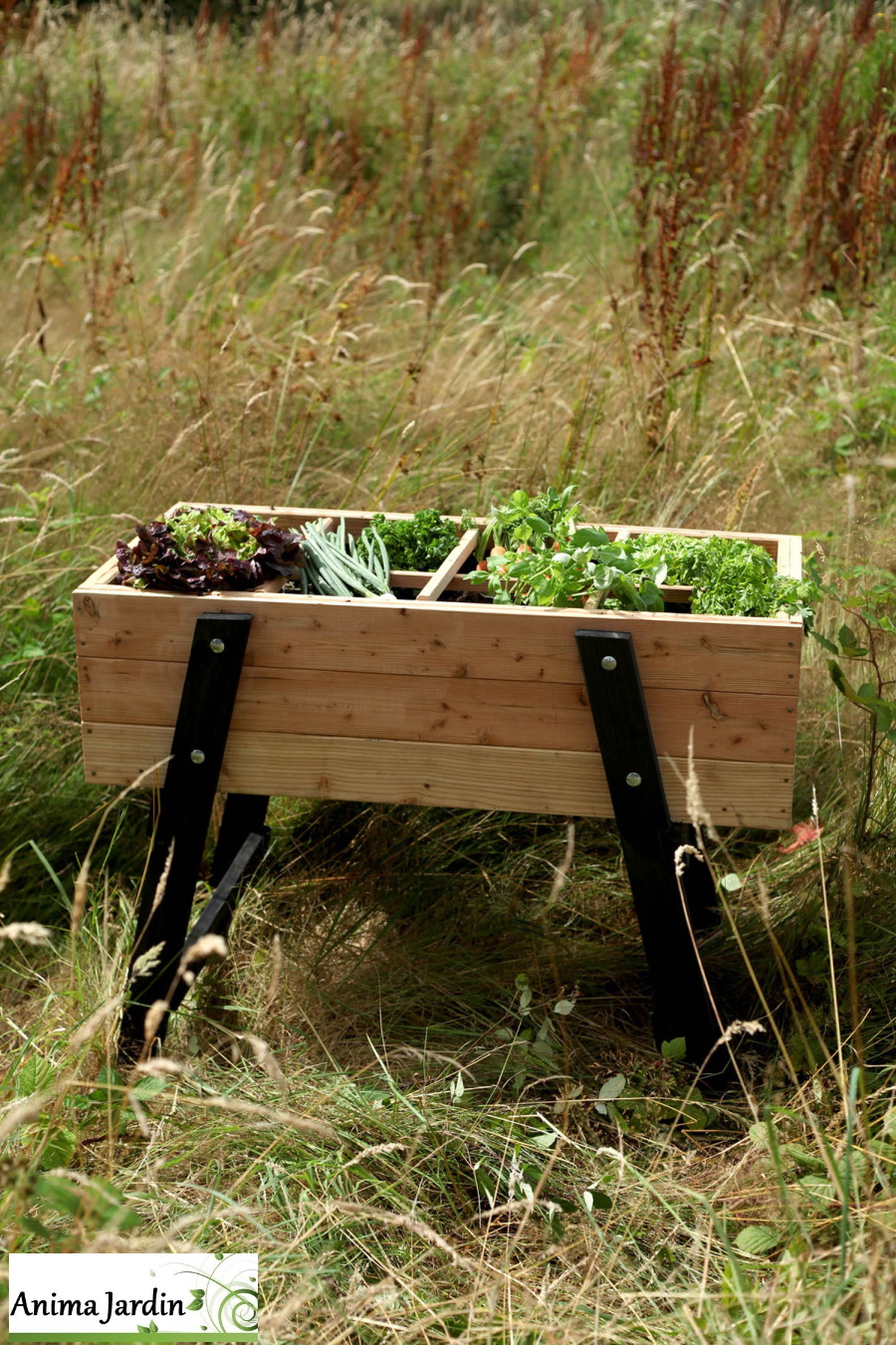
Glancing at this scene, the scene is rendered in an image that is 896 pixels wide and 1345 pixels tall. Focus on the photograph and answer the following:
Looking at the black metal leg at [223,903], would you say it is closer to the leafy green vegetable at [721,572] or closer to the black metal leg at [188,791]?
the black metal leg at [188,791]

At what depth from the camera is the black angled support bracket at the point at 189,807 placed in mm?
2258

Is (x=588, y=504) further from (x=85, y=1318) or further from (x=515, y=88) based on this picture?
(x=515, y=88)

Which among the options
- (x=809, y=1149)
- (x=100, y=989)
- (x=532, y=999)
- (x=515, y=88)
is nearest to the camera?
(x=809, y=1149)

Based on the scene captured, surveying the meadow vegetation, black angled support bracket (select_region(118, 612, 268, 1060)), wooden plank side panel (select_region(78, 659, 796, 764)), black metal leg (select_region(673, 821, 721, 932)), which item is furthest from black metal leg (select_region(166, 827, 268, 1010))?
black metal leg (select_region(673, 821, 721, 932))

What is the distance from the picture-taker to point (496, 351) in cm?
458

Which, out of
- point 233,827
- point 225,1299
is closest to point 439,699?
point 233,827

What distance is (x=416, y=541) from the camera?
8.79 feet

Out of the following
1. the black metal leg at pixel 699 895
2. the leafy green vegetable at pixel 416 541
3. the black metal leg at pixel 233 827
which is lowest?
the black metal leg at pixel 699 895

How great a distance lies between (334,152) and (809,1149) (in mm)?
6067

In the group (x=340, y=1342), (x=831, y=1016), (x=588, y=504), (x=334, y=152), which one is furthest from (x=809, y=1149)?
(x=334, y=152)

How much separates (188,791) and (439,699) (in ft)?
1.66

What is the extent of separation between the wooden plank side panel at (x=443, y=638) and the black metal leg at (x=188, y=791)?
0.05m

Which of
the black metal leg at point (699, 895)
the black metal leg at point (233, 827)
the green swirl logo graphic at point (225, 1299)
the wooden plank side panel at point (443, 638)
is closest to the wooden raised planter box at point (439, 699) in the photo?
the wooden plank side panel at point (443, 638)

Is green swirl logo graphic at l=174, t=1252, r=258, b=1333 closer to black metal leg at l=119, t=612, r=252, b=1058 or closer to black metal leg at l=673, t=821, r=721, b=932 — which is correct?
black metal leg at l=119, t=612, r=252, b=1058
